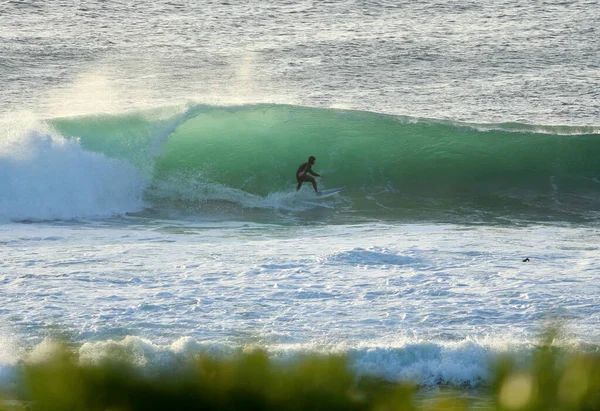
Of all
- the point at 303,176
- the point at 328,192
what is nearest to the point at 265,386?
the point at 303,176

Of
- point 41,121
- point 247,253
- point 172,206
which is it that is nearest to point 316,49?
point 41,121

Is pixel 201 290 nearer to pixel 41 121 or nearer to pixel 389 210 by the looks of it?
pixel 389 210

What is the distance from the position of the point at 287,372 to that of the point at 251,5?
37275mm

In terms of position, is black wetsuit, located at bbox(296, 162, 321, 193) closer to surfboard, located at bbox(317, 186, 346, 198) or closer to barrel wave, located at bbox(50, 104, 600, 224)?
surfboard, located at bbox(317, 186, 346, 198)

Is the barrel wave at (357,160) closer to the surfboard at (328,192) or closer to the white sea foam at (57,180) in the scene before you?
the surfboard at (328,192)

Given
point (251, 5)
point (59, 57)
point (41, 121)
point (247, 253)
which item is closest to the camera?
point (247, 253)

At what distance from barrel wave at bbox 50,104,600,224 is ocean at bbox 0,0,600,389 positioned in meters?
0.07

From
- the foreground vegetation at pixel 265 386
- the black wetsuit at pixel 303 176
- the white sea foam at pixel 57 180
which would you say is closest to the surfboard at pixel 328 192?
the black wetsuit at pixel 303 176

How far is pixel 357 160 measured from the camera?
64.8ft

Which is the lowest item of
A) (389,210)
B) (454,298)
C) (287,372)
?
(389,210)

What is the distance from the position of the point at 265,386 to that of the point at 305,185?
53.2ft

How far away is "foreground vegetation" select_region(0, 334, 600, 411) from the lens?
3.99ft

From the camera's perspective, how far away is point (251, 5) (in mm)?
37719

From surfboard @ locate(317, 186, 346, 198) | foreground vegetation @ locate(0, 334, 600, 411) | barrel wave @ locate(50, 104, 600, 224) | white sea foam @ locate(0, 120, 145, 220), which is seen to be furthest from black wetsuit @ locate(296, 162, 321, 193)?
foreground vegetation @ locate(0, 334, 600, 411)
